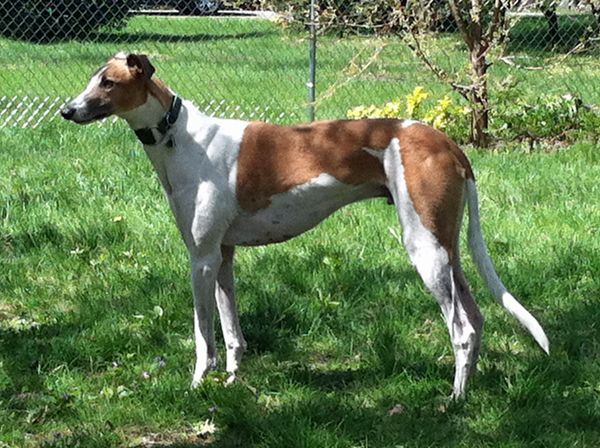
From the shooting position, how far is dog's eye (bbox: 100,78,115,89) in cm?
452

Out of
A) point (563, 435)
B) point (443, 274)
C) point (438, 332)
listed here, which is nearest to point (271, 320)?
point (438, 332)

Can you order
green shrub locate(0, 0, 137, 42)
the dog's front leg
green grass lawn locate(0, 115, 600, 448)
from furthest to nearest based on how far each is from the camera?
→ 1. green shrub locate(0, 0, 137, 42)
2. the dog's front leg
3. green grass lawn locate(0, 115, 600, 448)

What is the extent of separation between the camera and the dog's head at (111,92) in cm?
450

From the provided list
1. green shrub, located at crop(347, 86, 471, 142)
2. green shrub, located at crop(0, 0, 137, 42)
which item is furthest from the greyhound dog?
green shrub, located at crop(0, 0, 137, 42)

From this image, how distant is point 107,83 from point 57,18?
15388mm

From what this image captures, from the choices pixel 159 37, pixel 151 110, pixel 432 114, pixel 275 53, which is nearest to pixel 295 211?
pixel 151 110

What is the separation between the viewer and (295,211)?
4.69 m

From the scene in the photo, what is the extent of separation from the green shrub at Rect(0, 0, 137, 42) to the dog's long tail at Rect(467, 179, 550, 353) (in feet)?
48.2

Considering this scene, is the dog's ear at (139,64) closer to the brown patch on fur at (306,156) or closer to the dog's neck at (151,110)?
the dog's neck at (151,110)

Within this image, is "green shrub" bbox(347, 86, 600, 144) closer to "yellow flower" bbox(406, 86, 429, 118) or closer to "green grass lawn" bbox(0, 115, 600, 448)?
"yellow flower" bbox(406, 86, 429, 118)

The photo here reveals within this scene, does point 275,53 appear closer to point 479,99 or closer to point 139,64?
point 479,99

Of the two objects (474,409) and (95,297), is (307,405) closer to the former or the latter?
(474,409)

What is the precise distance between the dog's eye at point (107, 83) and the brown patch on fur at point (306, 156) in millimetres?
597

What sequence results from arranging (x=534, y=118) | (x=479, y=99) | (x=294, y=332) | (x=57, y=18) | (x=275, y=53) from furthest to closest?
(x=57, y=18), (x=275, y=53), (x=534, y=118), (x=479, y=99), (x=294, y=332)
